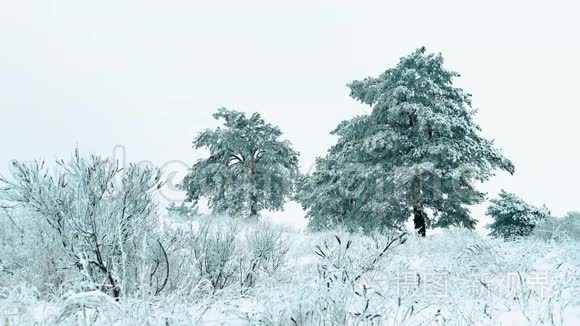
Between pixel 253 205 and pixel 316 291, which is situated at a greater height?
pixel 253 205

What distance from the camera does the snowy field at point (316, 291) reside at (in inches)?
114

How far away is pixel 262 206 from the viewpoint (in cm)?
2067

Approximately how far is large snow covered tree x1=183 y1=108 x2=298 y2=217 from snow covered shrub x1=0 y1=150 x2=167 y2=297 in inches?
575

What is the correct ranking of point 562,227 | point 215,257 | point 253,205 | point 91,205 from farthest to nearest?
point 253,205 → point 562,227 → point 215,257 → point 91,205

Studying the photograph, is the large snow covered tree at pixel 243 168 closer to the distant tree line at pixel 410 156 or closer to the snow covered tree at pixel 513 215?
the distant tree line at pixel 410 156

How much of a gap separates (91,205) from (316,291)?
3.31 metres

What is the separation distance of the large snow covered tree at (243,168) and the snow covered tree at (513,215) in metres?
9.81

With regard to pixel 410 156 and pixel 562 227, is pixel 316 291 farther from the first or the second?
pixel 562 227

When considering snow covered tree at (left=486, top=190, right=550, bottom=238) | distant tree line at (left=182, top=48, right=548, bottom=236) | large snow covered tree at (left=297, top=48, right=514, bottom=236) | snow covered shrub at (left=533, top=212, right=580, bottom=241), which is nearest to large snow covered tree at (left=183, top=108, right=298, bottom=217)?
distant tree line at (left=182, top=48, right=548, bottom=236)

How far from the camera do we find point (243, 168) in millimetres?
21109

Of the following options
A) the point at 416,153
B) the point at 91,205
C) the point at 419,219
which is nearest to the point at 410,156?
the point at 416,153

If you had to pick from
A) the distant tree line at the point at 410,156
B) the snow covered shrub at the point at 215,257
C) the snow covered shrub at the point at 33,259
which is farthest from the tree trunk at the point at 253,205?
the snow covered shrub at the point at 215,257

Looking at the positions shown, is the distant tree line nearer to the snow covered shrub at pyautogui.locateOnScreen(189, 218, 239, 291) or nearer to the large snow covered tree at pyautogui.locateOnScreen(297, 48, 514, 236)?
the large snow covered tree at pyautogui.locateOnScreen(297, 48, 514, 236)

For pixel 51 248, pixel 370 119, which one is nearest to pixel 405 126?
pixel 370 119
